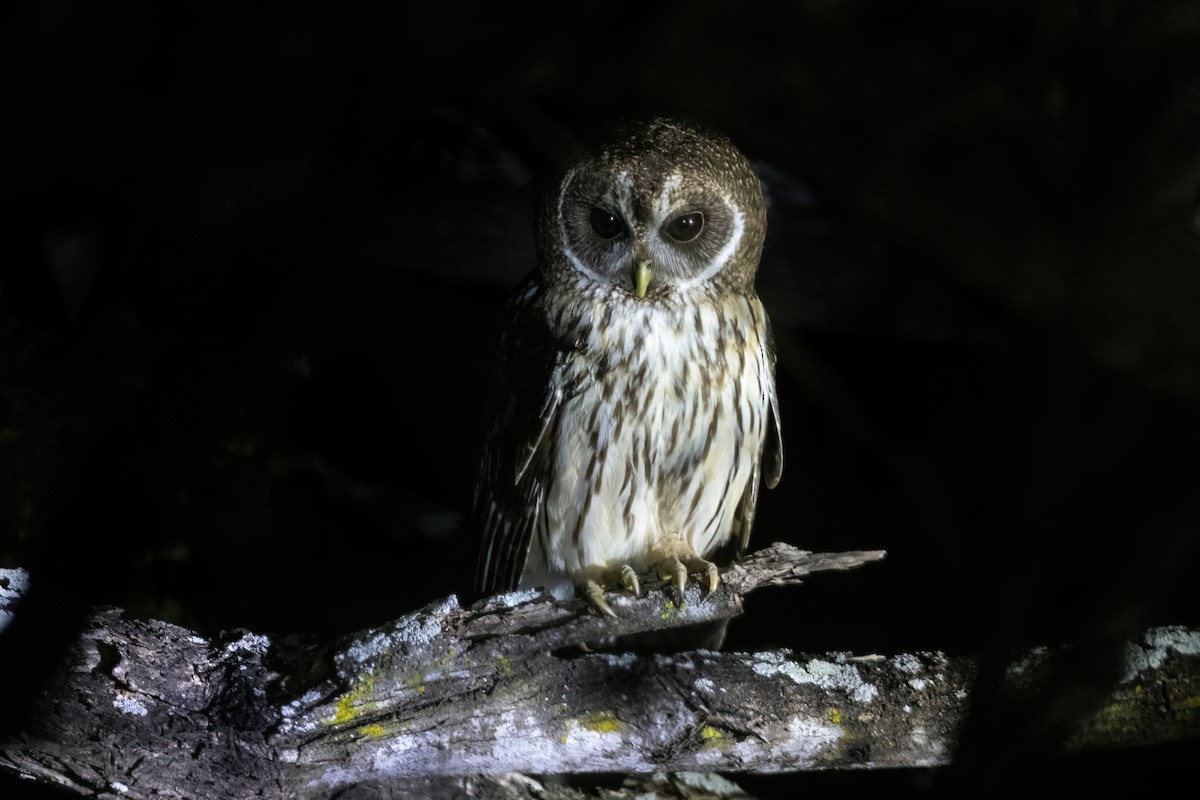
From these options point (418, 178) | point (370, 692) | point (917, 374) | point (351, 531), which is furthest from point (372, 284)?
point (917, 374)

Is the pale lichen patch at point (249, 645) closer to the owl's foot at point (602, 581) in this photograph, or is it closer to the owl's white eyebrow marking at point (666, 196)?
the owl's foot at point (602, 581)

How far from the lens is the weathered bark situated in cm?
127

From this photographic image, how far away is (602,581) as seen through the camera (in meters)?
1.77

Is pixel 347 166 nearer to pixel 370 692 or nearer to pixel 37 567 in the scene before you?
pixel 37 567

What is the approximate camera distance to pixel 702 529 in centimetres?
187

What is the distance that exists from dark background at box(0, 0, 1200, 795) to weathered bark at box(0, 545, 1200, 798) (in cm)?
12

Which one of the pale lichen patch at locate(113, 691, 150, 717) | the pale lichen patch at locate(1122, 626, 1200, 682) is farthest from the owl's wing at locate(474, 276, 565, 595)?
the pale lichen patch at locate(1122, 626, 1200, 682)

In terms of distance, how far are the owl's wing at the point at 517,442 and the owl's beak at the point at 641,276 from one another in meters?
0.18

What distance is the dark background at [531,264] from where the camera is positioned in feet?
2.84

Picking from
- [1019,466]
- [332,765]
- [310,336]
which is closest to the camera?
[1019,466]

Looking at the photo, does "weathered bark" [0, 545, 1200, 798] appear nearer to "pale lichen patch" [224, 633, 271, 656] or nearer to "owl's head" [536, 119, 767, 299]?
"pale lichen patch" [224, 633, 271, 656]

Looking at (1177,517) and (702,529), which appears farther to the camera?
(702,529)

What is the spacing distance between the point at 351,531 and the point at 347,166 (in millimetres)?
1479

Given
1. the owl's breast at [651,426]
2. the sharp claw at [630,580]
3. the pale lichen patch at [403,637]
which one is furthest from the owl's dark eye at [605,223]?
the pale lichen patch at [403,637]
